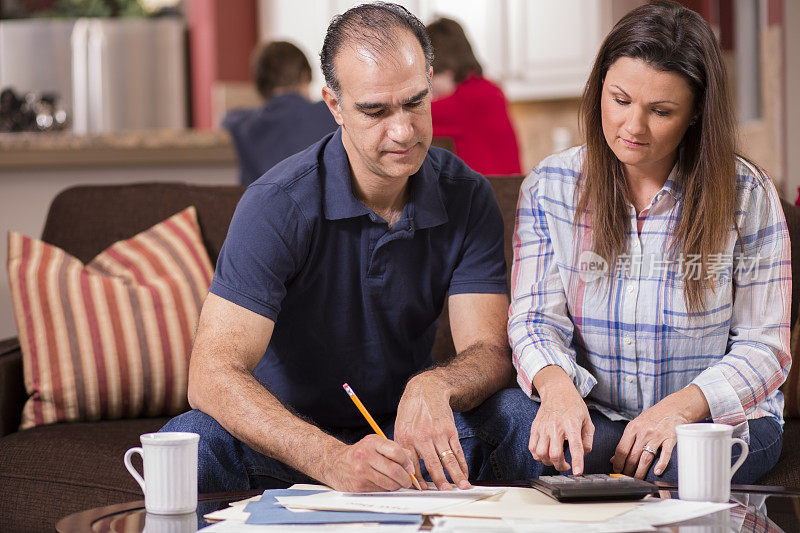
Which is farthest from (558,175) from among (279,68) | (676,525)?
(279,68)

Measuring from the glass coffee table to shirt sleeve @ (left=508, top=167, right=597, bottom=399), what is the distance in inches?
14.4

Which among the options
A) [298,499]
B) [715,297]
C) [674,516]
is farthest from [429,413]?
[715,297]

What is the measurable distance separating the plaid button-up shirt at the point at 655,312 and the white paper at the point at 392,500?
447 mm

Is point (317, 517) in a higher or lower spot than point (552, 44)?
lower

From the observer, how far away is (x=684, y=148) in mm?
1739

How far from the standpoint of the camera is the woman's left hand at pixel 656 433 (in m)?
1.52

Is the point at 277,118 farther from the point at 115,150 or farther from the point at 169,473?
the point at 169,473

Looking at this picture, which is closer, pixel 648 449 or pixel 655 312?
pixel 648 449

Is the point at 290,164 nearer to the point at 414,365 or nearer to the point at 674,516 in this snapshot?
the point at 414,365

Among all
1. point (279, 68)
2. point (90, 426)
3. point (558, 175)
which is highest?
point (279, 68)

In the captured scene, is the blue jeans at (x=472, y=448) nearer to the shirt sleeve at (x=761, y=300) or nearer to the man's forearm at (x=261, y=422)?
the man's forearm at (x=261, y=422)

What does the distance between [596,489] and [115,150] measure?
2.47 metres

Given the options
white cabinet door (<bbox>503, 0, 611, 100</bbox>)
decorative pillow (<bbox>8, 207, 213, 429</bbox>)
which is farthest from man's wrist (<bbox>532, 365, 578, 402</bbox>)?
white cabinet door (<bbox>503, 0, 611, 100</bbox>)

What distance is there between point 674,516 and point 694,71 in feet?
2.53
